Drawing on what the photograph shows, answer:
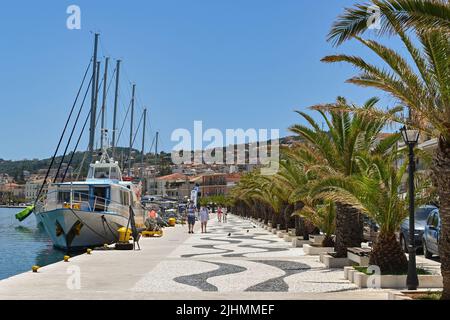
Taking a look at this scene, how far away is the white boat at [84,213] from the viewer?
30.4 metres

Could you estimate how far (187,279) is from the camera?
14859mm

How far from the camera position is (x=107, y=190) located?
1284 inches

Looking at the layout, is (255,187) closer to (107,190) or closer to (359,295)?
(107,190)

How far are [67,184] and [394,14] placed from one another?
2572cm

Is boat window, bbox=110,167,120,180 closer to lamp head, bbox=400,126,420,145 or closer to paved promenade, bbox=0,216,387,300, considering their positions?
paved promenade, bbox=0,216,387,300

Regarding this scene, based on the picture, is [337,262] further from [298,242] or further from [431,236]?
[298,242]

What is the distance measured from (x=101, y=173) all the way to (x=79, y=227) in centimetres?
783

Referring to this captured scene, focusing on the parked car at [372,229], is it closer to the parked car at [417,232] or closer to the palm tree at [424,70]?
the parked car at [417,232]

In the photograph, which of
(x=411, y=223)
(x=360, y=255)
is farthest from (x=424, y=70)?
(x=360, y=255)

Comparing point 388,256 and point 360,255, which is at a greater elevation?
point 388,256

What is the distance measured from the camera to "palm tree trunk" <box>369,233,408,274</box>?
1345cm

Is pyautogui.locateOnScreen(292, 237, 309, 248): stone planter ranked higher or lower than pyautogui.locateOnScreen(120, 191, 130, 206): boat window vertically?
lower

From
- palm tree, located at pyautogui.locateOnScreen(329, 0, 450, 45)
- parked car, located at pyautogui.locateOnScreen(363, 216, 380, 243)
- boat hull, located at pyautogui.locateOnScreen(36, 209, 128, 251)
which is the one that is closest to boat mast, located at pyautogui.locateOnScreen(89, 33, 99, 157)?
boat hull, located at pyautogui.locateOnScreen(36, 209, 128, 251)
